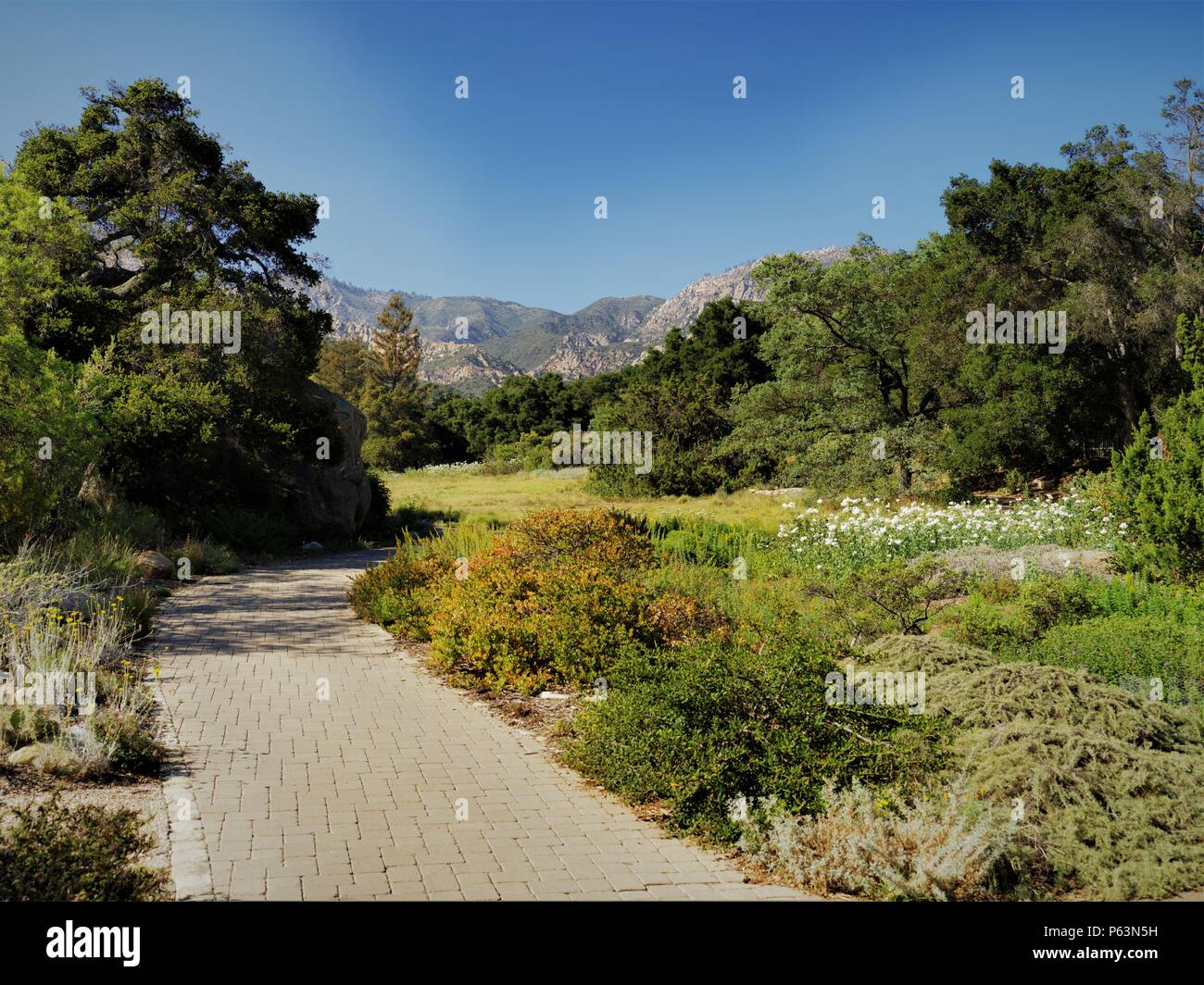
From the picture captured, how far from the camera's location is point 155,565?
12.9 metres

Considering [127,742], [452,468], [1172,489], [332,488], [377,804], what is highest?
[452,468]

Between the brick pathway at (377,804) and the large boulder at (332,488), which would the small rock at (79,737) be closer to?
the brick pathway at (377,804)

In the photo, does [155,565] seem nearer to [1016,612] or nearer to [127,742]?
[127,742]

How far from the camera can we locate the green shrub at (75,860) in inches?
135

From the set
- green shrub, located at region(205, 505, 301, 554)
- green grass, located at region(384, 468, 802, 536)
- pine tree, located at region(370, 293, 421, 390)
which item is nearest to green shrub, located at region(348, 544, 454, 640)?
green shrub, located at region(205, 505, 301, 554)

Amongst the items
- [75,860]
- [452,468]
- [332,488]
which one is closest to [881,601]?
[75,860]

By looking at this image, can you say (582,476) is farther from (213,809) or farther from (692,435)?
(213,809)

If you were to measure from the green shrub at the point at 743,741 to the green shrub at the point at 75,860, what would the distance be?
2612mm

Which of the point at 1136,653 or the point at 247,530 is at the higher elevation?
the point at 247,530

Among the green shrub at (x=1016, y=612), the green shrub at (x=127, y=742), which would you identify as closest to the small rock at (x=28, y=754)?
the green shrub at (x=127, y=742)

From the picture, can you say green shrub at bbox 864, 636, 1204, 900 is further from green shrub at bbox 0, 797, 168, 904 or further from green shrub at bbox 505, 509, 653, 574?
green shrub at bbox 505, 509, 653, 574

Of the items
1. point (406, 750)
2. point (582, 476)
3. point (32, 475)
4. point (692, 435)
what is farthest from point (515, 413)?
point (406, 750)

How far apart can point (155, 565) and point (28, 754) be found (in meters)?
8.40

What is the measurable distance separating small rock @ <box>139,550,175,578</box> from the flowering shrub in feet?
32.0
